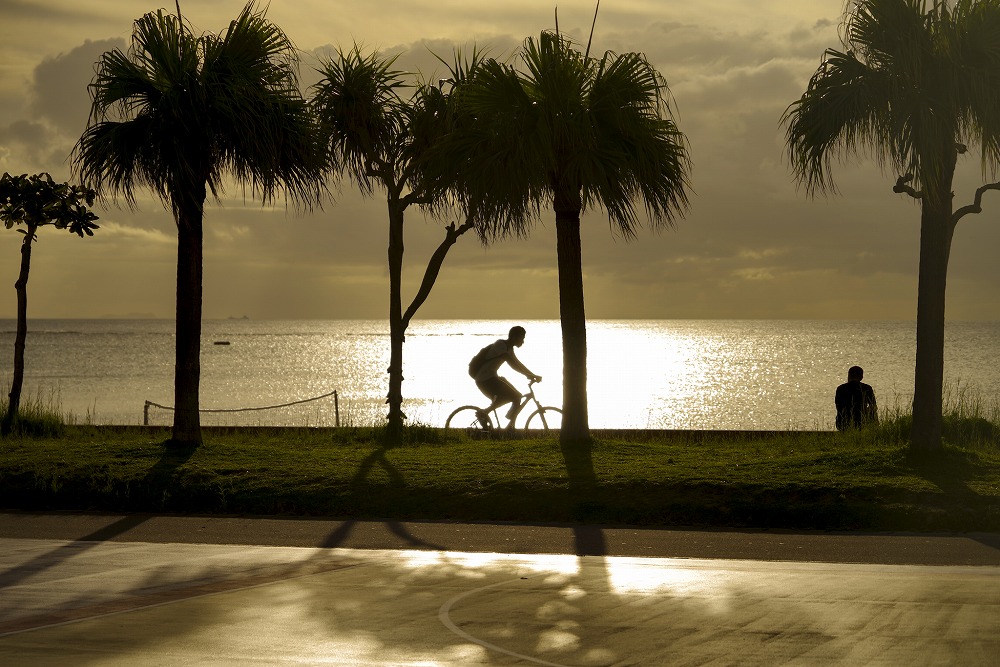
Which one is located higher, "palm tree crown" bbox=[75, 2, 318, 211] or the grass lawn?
"palm tree crown" bbox=[75, 2, 318, 211]

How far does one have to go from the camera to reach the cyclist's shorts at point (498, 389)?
17.4 meters

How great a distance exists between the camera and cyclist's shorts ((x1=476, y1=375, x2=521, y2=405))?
17.4 metres

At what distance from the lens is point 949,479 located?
467 inches

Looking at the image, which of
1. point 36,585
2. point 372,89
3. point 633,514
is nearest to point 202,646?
point 36,585

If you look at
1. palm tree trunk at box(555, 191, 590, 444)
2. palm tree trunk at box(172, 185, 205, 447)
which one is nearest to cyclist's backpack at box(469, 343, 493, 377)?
palm tree trunk at box(555, 191, 590, 444)

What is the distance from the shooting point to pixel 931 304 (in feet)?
46.3

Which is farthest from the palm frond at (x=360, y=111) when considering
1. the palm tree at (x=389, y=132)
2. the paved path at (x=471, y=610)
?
the paved path at (x=471, y=610)

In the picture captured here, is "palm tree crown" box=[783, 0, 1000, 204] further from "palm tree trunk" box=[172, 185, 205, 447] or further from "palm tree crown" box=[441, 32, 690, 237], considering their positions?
"palm tree trunk" box=[172, 185, 205, 447]

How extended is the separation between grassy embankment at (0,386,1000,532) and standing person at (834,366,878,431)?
3.98 feet

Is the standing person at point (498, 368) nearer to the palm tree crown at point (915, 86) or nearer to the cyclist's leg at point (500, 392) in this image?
the cyclist's leg at point (500, 392)

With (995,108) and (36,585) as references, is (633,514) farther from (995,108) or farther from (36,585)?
(995,108)

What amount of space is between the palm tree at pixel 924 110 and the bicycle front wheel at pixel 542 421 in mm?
5712

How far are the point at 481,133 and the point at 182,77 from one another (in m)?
3.94

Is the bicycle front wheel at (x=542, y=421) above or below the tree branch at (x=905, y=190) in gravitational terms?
below
